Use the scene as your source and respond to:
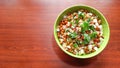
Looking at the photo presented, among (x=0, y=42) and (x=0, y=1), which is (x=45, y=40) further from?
(x=0, y=1)

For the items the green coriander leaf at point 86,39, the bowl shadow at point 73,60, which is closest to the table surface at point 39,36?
the bowl shadow at point 73,60

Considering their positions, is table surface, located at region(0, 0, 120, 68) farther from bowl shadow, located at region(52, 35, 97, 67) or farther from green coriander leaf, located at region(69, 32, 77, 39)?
green coriander leaf, located at region(69, 32, 77, 39)

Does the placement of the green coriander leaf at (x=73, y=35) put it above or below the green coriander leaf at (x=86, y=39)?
above

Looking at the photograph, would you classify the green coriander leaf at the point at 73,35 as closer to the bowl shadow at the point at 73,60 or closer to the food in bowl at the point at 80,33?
the food in bowl at the point at 80,33

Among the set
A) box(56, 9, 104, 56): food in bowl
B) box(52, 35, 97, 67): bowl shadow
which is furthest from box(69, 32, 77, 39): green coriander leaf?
box(52, 35, 97, 67): bowl shadow

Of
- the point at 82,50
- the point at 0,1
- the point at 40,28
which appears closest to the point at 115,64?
the point at 82,50

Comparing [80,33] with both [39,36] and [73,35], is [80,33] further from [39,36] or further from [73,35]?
[39,36]
